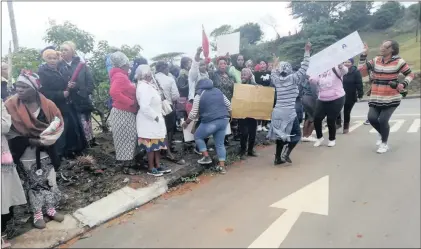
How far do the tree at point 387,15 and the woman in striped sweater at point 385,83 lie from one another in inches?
471

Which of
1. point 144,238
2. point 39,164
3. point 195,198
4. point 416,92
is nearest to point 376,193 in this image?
point 195,198

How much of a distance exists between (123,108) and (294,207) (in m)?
2.59

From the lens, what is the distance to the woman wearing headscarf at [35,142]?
11.4ft

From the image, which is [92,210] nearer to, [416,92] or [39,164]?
[39,164]

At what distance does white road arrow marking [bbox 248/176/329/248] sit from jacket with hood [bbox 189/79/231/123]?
1.62 m

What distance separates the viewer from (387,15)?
54.5 ft

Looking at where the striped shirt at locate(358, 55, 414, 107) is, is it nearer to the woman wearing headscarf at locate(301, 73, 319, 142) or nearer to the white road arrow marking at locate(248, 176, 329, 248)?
the woman wearing headscarf at locate(301, 73, 319, 142)

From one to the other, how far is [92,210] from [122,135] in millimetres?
1217

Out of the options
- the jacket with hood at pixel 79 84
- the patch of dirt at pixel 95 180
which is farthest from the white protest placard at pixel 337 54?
the jacket with hood at pixel 79 84

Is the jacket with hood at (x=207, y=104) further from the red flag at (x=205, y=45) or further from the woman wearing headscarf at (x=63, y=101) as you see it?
the woman wearing headscarf at (x=63, y=101)

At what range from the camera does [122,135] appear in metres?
4.82

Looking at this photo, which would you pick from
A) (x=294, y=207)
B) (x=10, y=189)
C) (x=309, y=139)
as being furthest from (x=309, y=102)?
(x=10, y=189)

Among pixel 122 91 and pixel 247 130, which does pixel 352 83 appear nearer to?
pixel 247 130

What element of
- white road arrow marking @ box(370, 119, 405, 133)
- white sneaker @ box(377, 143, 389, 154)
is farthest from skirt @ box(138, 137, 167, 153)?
white road arrow marking @ box(370, 119, 405, 133)
